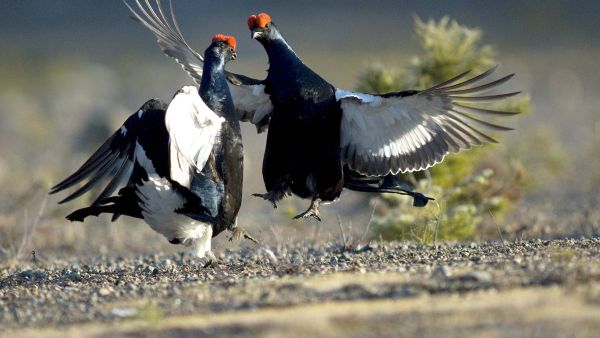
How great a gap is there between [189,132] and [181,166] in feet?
0.91

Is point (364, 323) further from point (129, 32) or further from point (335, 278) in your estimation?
point (129, 32)

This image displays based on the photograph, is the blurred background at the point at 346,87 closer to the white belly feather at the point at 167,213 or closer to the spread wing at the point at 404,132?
the spread wing at the point at 404,132

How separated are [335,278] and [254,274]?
2.68 feet

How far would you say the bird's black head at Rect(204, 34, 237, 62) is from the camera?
8.56m

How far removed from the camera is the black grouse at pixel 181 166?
7.71 meters

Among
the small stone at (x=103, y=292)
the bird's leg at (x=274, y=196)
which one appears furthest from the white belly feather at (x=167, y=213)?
the small stone at (x=103, y=292)

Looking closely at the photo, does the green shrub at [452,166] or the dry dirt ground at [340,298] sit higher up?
the green shrub at [452,166]

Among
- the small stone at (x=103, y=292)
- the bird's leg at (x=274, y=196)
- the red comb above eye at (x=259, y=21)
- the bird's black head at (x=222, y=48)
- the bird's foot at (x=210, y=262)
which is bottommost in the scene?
the small stone at (x=103, y=292)

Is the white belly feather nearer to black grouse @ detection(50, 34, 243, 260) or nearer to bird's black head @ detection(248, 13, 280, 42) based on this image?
black grouse @ detection(50, 34, 243, 260)

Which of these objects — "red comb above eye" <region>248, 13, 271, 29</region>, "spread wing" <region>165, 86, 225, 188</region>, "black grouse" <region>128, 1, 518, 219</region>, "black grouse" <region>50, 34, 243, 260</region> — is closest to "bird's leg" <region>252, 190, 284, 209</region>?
"black grouse" <region>128, 1, 518, 219</region>

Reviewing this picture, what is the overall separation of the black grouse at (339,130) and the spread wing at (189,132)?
74cm

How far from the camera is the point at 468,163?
11.0 metres

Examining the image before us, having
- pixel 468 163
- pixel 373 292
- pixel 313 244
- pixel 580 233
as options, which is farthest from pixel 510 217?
pixel 373 292

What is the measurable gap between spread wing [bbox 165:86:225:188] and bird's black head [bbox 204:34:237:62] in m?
0.77
